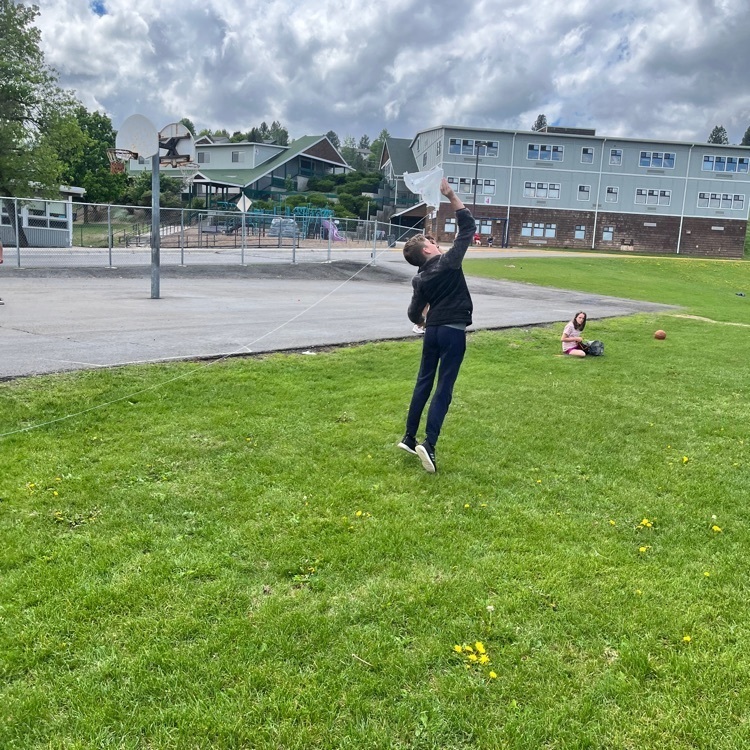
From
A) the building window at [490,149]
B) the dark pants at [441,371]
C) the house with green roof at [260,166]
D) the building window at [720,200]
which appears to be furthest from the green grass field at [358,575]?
the building window at [720,200]

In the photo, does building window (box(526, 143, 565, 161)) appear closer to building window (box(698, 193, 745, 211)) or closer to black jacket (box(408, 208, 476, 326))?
building window (box(698, 193, 745, 211))

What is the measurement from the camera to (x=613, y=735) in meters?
2.51

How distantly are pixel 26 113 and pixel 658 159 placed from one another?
54618 mm

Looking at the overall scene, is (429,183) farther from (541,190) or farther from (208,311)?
(541,190)

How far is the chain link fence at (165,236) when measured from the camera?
22609 mm

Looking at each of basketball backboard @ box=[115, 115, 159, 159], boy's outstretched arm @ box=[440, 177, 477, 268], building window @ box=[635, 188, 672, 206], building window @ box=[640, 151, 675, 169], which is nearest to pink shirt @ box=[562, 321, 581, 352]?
boy's outstretched arm @ box=[440, 177, 477, 268]

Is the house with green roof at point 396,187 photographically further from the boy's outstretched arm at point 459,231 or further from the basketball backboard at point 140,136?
the boy's outstretched arm at point 459,231

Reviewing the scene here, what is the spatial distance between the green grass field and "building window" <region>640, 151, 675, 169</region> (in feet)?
208

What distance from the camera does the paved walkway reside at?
8891 mm

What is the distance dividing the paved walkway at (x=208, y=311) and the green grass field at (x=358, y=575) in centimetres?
195

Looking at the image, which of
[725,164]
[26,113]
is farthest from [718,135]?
[26,113]

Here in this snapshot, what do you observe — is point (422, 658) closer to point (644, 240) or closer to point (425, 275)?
point (425, 275)

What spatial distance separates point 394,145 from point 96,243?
57.7m

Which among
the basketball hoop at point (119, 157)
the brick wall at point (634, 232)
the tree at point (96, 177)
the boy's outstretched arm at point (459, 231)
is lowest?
the boy's outstretched arm at point (459, 231)
